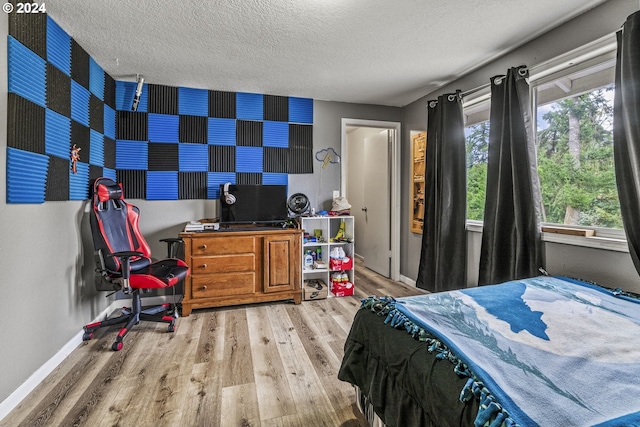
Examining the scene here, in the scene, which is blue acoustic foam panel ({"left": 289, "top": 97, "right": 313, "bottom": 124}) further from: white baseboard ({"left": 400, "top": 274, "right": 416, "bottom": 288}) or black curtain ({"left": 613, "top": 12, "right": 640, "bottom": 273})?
black curtain ({"left": 613, "top": 12, "right": 640, "bottom": 273})

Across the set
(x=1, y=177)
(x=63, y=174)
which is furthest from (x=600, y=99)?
(x=63, y=174)

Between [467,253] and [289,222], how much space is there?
1960mm

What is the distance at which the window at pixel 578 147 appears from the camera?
6.45ft

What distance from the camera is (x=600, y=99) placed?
2014 mm

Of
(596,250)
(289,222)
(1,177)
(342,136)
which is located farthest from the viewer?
(342,136)

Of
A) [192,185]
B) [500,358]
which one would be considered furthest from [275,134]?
[500,358]

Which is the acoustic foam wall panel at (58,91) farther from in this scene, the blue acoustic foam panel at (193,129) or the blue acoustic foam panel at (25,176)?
the blue acoustic foam panel at (193,129)

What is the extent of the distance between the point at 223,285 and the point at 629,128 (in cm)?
332

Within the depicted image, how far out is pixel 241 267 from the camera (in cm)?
313

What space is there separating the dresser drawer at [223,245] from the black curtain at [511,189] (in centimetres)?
226

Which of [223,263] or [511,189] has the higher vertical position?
[511,189]

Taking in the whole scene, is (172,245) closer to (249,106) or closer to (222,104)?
(222,104)

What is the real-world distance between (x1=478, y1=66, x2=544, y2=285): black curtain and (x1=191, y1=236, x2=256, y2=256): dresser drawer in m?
2.26

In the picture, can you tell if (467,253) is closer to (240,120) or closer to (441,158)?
(441,158)
